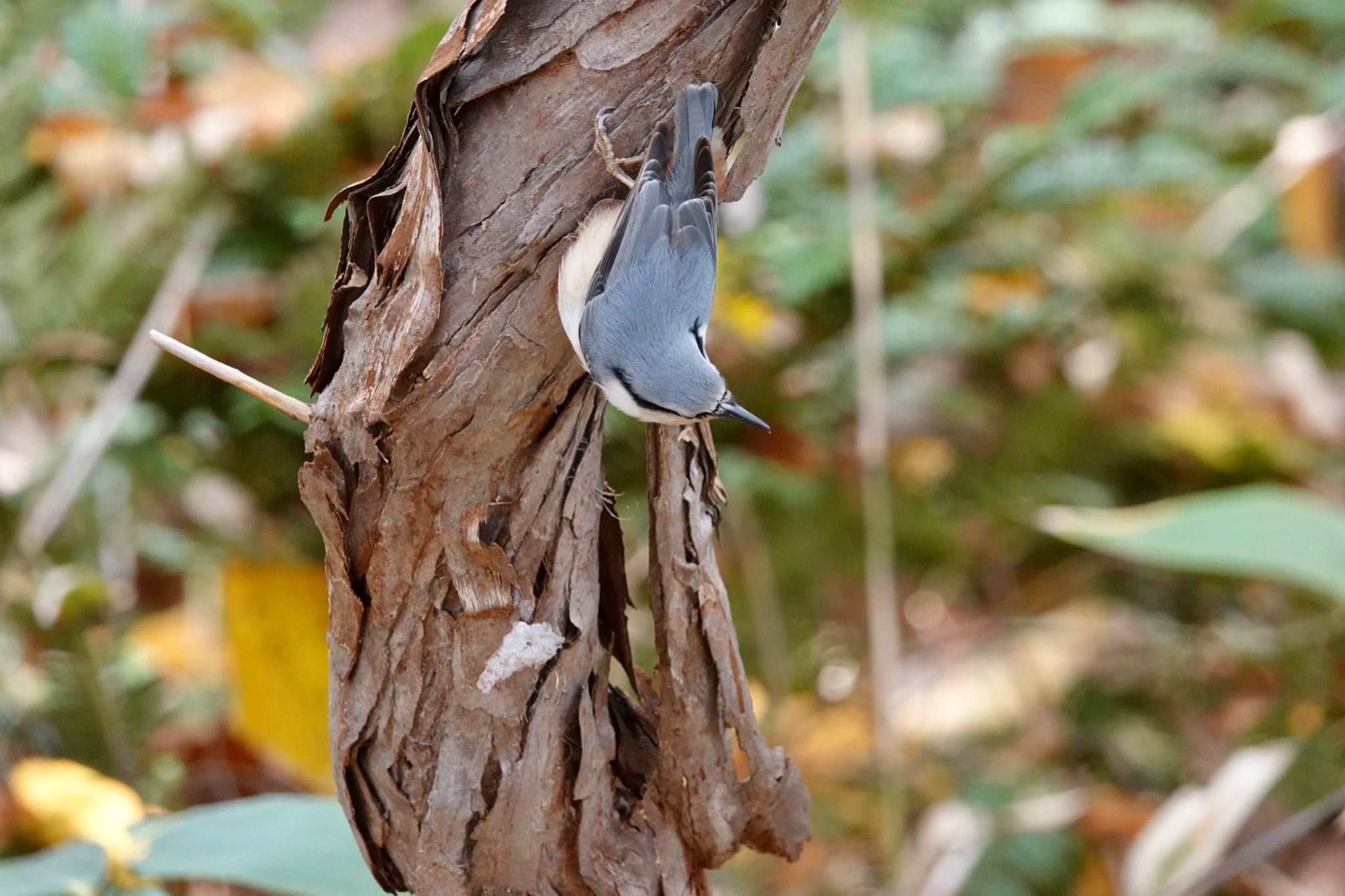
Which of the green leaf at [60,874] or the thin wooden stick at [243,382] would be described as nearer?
the thin wooden stick at [243,382]

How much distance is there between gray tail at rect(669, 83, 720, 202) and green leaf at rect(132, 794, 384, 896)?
492 millimetres

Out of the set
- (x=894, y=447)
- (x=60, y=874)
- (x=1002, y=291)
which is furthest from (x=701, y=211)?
(x=1002, y=291)

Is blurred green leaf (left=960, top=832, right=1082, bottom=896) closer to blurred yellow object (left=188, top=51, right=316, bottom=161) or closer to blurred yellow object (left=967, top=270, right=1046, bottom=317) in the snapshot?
blurred yellow object (left=967, top=270, right=1046, bottom=317)

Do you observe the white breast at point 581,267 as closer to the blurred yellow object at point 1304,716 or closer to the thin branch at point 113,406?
the thin branch at point 113,406

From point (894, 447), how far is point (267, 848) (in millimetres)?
1376

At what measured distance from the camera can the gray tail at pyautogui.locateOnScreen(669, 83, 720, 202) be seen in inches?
20.6

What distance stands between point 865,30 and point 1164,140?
455 mm

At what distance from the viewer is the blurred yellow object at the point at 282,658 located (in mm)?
1465

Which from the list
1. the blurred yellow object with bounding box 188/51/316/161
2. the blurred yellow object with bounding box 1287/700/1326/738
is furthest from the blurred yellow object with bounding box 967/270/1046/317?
the blurred yellow object with bounding box 188/51/316/161

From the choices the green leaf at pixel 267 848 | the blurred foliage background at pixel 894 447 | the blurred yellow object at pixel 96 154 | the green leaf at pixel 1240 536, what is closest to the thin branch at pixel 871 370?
the blurred foliage background at pixel 894 447

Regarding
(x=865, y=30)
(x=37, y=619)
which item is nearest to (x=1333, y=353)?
(x=865, y=30)

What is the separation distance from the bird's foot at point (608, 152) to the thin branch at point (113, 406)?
98 cm

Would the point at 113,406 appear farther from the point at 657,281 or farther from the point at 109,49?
the point at 657,281

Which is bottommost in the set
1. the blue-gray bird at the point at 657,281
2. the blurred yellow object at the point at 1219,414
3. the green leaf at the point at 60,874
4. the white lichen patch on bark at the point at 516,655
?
the blurred yellow object at the point at 1219,414
